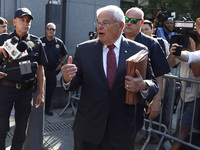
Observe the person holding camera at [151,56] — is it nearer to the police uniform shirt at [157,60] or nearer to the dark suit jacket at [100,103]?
the police uniform shirt at [157,60]

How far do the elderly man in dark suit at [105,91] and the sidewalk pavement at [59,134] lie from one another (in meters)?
2.14

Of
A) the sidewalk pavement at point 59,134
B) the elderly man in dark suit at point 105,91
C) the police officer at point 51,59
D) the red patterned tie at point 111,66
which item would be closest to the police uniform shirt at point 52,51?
the police officer at point 51,59

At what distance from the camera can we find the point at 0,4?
27.4ft

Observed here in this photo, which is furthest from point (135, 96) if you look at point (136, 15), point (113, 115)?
point (136, 15)

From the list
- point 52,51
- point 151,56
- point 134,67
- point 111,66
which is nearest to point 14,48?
point 111,66

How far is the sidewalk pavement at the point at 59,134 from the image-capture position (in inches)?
173

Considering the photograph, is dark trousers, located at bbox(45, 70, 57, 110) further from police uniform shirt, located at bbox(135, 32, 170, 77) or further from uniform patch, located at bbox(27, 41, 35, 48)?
police uniform shirt, located at bbox(135, 32, 170, 77)

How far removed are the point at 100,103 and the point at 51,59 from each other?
4286 millimetres

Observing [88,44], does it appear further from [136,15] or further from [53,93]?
[53,93]

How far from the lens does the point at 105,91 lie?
2297 mm

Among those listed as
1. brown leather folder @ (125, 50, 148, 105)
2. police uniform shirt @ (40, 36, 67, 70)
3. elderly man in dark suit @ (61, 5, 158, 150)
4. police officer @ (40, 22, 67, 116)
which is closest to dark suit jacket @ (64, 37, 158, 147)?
elderly man in dark suit @ (61, 5, 158, 150)

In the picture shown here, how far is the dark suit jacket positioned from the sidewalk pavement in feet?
7.16

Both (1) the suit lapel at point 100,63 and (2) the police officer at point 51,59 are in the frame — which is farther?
(2) the police officer at point 51,59

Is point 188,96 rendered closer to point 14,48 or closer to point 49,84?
point 14,48
